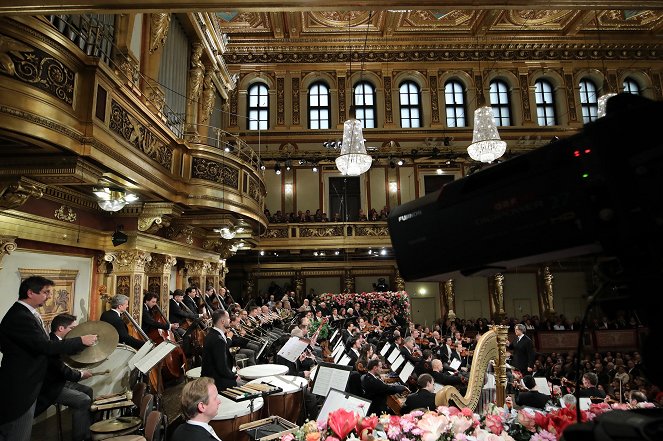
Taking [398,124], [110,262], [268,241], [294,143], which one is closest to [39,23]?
[110,262]

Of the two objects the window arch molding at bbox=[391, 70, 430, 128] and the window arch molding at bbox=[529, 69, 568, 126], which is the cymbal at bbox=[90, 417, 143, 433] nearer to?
the window arch molding at bbox=[391, 70, 430, 128]

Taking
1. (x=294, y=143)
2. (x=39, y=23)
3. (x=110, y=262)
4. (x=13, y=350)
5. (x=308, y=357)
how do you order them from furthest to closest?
1. (x=294, y=143)
2. (x=110, y=262)
3. (x=308, y=357)
4. (x=39, y=23)
5. (x=13, y=350)

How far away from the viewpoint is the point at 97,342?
435cm

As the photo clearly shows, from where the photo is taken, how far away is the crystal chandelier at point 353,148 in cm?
622

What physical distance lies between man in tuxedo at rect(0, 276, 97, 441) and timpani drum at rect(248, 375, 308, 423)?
79.3 inches

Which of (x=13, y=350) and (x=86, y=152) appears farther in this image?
(x=86, y=152)

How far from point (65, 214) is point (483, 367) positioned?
6345 mm

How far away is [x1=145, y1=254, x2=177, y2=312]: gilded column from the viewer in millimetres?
8969

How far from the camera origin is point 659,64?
20.5 metres

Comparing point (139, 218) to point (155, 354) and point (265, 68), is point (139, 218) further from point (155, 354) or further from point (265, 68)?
point (265, 68)

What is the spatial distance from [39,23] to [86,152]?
1.34 m

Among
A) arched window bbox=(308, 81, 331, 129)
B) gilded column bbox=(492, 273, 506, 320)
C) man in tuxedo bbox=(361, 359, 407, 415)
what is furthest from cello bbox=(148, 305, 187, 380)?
gilded column bbox=(492, 273, 506, 320)

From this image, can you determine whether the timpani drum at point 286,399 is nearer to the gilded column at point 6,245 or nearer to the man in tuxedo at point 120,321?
the man in tuxedo at point 120,321

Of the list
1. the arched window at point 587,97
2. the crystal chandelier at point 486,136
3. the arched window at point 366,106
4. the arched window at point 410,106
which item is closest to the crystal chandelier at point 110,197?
the crystal chandelier at point 486,136
